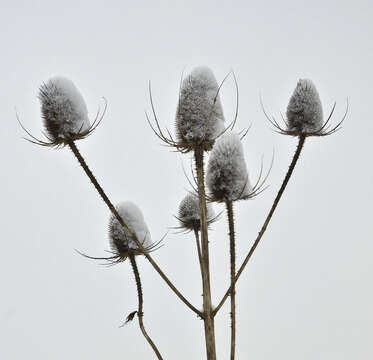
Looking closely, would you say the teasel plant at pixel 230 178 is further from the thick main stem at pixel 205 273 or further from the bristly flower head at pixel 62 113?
the bristly flower head at pixel 62 113

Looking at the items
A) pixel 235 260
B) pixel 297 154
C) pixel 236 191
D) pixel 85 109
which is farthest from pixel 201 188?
pixel 85 109

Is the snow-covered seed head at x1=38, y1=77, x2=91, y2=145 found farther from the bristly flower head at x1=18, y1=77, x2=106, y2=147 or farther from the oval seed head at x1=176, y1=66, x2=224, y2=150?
the oval seed head at x1=176, y1=66, x2=224, y2=150

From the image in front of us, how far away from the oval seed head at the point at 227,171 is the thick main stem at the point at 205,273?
0.05m

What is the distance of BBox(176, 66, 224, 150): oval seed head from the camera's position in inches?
83.4

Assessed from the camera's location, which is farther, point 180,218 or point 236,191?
point 180,218

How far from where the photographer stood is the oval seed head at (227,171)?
6.93ft

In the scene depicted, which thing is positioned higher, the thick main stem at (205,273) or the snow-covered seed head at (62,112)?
the snow-covered seed head at (62,112)

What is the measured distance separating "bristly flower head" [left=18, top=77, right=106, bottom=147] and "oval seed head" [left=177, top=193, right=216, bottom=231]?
2.88ft

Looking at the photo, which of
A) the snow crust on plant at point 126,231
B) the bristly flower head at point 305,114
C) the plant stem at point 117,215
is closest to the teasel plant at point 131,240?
the snow crust on plant at point 126,231

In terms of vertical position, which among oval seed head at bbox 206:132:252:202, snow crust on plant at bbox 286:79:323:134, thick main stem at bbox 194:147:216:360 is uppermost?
snow crust on plant at bbox 286:79:323:134

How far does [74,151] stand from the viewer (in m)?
2.10

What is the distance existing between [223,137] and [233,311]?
75cm

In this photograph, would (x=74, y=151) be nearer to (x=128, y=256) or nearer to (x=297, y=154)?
(x=128, y=256)

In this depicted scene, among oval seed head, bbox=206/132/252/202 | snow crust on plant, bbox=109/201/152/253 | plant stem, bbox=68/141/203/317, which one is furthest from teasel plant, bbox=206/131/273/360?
snow crust on plant, bbox=109/201/152/253
